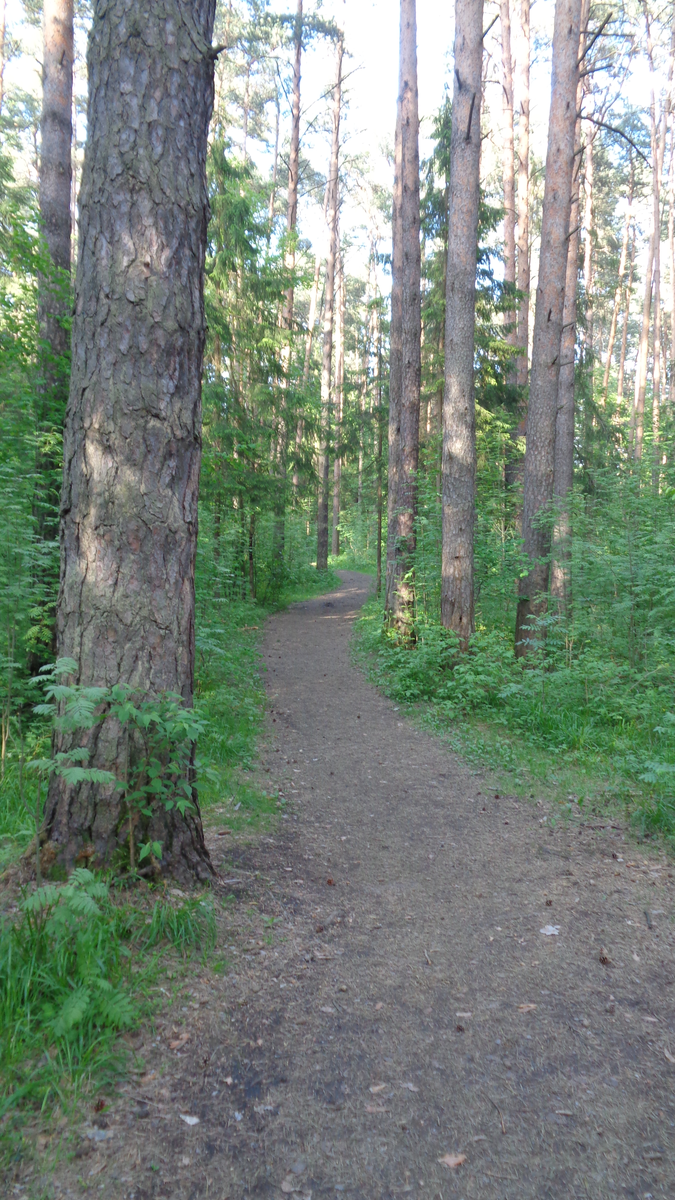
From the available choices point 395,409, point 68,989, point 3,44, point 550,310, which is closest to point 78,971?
point 68,989

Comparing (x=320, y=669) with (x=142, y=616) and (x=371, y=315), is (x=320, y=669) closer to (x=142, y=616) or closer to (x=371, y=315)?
(x=142, y=616)

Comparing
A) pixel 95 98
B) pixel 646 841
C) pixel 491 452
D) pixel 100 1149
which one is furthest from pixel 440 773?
pixel 491 452

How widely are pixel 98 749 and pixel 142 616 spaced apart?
68 cm

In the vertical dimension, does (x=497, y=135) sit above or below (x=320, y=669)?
above

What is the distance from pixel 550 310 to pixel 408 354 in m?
2.73

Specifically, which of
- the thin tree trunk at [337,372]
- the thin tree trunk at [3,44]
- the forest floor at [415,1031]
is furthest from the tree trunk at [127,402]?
the thin tree trunk at [337,372]

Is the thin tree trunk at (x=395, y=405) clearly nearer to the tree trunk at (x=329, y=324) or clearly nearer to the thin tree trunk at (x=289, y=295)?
the thin tree trunk at (x=289, y=295)

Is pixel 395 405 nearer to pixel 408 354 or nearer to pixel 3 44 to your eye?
pixel 408 354

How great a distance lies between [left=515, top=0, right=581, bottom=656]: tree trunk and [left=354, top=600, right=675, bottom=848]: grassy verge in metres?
1.21

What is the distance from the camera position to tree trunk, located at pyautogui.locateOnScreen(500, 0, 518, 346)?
55.7 feet

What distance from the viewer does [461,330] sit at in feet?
31.3

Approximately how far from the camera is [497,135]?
2595 centimetres

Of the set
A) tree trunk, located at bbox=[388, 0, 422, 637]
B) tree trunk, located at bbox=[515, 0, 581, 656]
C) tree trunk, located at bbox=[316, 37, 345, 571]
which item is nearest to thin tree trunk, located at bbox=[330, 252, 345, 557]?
tree trunk, located at bbox=[316, 37, 345, 571]

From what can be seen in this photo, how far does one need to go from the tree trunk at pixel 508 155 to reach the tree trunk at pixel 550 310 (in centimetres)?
706
